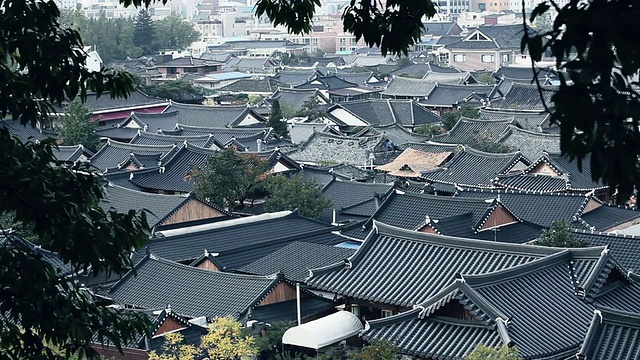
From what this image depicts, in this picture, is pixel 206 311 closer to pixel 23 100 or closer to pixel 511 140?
pixel 23 100

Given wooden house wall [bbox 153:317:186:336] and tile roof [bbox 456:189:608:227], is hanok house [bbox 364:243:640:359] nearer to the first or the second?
wooden house wall [bbox 153:317:186:336]

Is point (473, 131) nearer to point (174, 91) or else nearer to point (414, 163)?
point (414, 163)

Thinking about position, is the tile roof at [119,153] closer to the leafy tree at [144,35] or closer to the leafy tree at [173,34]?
the leafy tree at [144,35]

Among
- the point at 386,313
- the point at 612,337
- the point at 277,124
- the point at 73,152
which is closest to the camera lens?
the point at 612,337

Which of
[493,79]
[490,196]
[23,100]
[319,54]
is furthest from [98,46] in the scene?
[23,100]

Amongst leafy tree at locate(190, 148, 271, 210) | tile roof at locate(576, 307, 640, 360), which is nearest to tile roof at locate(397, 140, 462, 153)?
leafy tree at locate(190, 148, 271, 210)

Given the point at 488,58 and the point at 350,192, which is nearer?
the point at 350,192

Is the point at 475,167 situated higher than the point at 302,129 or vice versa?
the point at 475,167

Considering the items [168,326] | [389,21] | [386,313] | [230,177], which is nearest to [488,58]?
[230,177]

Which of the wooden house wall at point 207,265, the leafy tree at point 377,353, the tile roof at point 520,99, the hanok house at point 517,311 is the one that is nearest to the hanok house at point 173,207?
the wooden house wall at point 207,265
